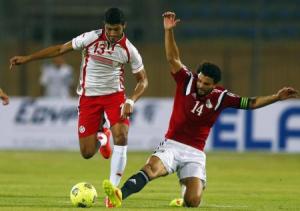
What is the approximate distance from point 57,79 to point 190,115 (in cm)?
1683

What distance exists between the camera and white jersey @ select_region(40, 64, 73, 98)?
28.0 metres

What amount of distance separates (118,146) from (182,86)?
1.16 m

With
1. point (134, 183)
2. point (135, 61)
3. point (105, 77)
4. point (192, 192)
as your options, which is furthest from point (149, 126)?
point (134, 183)

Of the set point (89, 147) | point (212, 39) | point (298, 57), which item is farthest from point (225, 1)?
point (89, 147)

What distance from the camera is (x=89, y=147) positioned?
13.2 m

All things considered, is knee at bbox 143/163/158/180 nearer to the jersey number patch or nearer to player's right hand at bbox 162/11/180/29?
the jersey number patch

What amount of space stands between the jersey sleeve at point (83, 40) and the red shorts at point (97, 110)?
0.83 metres

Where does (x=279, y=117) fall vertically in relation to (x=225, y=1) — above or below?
below

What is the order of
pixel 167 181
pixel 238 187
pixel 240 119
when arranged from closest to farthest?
pixel 238 187
pixel 167 181
pixel 240 119

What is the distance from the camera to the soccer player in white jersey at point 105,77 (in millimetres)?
11891

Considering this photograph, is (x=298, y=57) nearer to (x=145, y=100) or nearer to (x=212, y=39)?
(x=212, y=39)

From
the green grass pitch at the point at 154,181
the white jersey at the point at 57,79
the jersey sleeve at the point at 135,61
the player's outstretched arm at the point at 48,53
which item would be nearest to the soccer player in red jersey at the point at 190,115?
the green grass pitch at the point at 154,181

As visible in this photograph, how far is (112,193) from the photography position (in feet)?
34.1

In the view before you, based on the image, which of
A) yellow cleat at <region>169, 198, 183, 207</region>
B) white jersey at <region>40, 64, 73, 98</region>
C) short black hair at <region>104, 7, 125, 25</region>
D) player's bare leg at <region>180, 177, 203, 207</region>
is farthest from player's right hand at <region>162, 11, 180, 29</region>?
white jersey at <region>40, 64, 73, 98</region>
